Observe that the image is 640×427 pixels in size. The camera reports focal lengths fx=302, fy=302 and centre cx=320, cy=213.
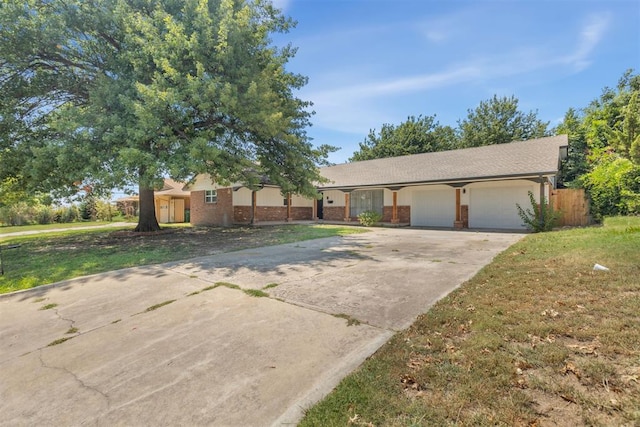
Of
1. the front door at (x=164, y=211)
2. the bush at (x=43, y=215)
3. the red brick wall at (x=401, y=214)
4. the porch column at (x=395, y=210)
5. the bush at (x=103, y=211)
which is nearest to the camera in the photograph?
the porch column at (x=395, y=210)

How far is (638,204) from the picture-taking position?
43.4 ft

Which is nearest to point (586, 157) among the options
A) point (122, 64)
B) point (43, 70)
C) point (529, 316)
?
point (529, 316)

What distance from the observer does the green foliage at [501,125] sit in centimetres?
3122

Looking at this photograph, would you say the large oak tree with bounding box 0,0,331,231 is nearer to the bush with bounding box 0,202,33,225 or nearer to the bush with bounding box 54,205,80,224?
the bush with bounding box 0,202,33,225

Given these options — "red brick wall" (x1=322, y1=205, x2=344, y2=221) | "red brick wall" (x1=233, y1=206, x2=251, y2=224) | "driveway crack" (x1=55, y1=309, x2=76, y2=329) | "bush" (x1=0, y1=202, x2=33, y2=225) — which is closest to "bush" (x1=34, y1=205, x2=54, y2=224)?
"bush" (x1=0, y1=202, x2=33, y2=225)

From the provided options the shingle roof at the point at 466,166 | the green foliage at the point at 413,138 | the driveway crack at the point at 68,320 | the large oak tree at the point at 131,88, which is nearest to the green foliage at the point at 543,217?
the shingle roof at the point at 466,166

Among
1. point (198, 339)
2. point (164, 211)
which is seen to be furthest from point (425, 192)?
point (164, 211)

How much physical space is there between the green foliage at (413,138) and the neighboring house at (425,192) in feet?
39.1

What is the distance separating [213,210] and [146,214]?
18.3ft

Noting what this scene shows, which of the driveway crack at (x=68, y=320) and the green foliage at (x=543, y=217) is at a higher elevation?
the green foliage at (x=543, y=217)

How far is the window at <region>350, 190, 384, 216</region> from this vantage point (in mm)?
19297

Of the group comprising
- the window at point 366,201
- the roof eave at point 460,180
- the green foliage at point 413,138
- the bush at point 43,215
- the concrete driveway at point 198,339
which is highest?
the green foliage at point 413,138

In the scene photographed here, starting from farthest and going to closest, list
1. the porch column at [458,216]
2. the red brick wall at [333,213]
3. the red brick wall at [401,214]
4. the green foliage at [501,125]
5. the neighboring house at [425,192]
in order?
the green foliage at [501,125] → the red brick wall at [333,213] → the red brick wall at [401,214] → the porch column at [458,216] → the neighboring house at [425,192]

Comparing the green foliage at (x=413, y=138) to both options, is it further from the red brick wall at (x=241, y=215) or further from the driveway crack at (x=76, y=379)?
the driveway crack at (x=76, y=379)
